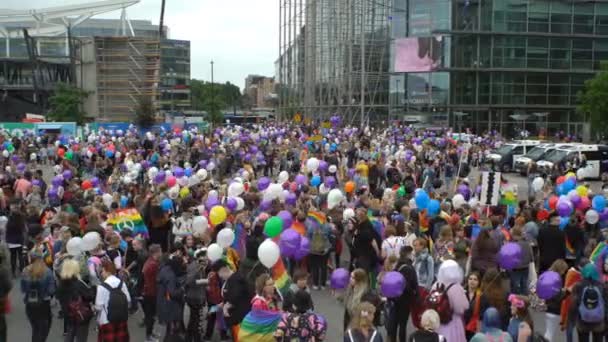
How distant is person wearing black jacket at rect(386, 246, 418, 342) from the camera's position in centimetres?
791

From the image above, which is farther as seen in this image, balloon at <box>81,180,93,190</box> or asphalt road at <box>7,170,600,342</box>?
balloon at <box>81,180,93,190</box>

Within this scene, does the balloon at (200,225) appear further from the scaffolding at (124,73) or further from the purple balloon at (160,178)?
the scaffolding at (124,73)

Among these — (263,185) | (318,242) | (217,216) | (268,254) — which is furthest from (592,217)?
(263,185)

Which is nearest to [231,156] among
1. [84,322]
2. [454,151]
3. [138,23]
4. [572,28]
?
[454,151]

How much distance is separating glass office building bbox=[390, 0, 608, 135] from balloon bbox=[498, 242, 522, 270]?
43.0 meters

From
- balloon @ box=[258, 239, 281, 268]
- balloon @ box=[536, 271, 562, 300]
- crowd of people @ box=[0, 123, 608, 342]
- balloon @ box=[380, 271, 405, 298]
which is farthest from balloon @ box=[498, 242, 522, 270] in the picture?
balloon @ box=[258, 239, 281, 268]

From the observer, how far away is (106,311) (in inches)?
293

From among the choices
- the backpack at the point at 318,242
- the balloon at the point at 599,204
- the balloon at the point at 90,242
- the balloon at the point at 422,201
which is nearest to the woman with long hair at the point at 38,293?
the balloon at the point at 90,242

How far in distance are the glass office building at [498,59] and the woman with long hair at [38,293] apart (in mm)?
45347

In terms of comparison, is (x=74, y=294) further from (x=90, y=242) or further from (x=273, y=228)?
(x=273, y=228)

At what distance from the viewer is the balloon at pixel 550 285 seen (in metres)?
7.79

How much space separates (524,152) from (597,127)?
48.8 ft

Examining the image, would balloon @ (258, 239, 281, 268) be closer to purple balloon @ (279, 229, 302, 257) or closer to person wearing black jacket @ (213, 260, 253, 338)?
person wearing black jacket @ (213, 260, 253, 338)

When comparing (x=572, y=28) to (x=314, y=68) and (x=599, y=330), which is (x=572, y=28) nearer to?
(x=314, y=68)
